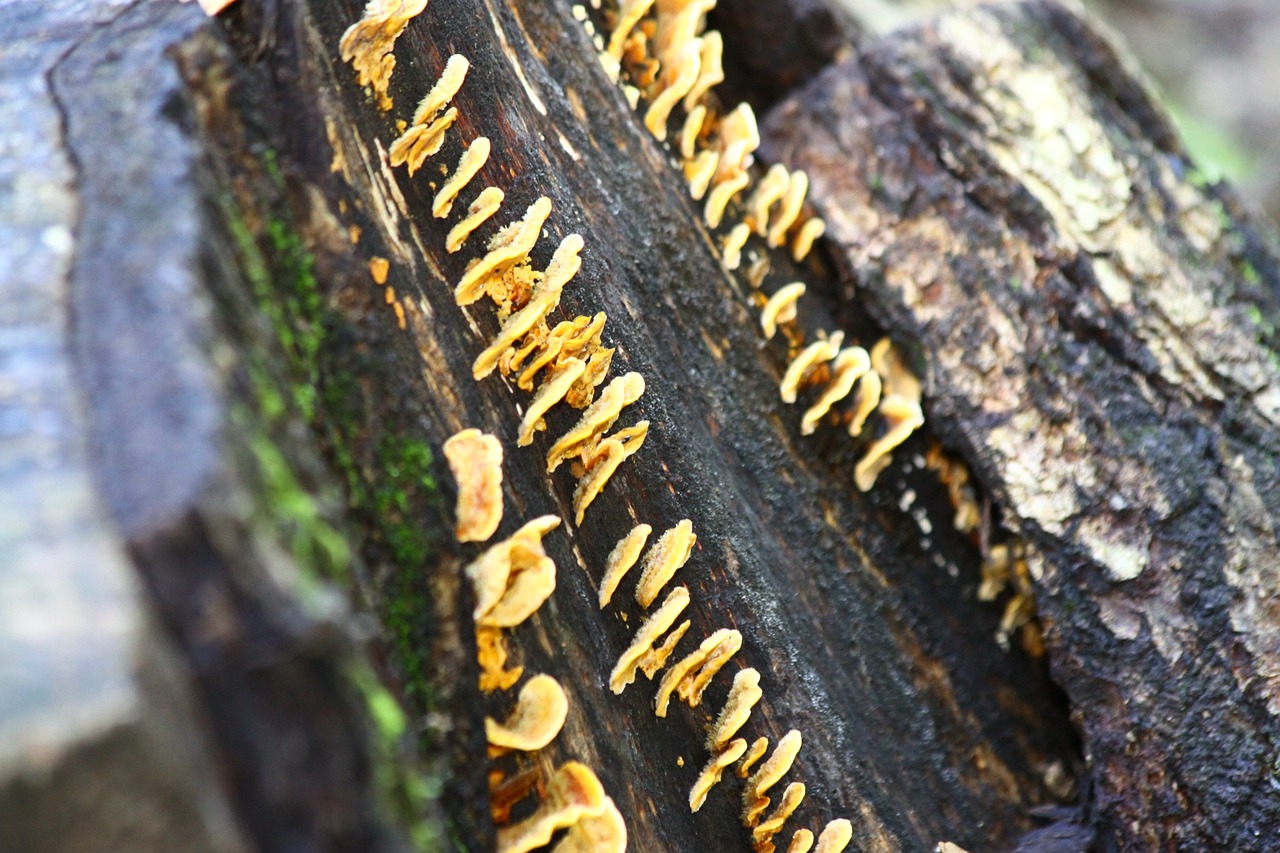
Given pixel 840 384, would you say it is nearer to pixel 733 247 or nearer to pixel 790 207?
pixel 733 247

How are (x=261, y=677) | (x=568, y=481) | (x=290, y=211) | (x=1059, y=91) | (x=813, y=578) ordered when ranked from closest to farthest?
(x=261, y=677) < (x=290, y=211) < (x=568, y=481) < (x=813, y=578) < (x=1059, y=91)

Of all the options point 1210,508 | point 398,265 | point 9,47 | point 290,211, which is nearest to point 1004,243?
point 1210,508

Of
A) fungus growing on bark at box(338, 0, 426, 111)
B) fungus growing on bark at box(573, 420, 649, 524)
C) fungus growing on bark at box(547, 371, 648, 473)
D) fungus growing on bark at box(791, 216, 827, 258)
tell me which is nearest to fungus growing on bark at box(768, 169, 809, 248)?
fungus growing on bark at box(791, 216, 827, 258)

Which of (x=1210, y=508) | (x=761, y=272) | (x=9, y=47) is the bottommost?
(x=1210, y=508)

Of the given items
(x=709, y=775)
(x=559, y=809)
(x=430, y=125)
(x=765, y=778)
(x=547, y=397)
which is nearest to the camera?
(x=559, y=809)

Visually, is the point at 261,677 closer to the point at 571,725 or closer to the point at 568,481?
the point at 571,725

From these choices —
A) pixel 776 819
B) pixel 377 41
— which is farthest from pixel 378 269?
pixel 776 819
